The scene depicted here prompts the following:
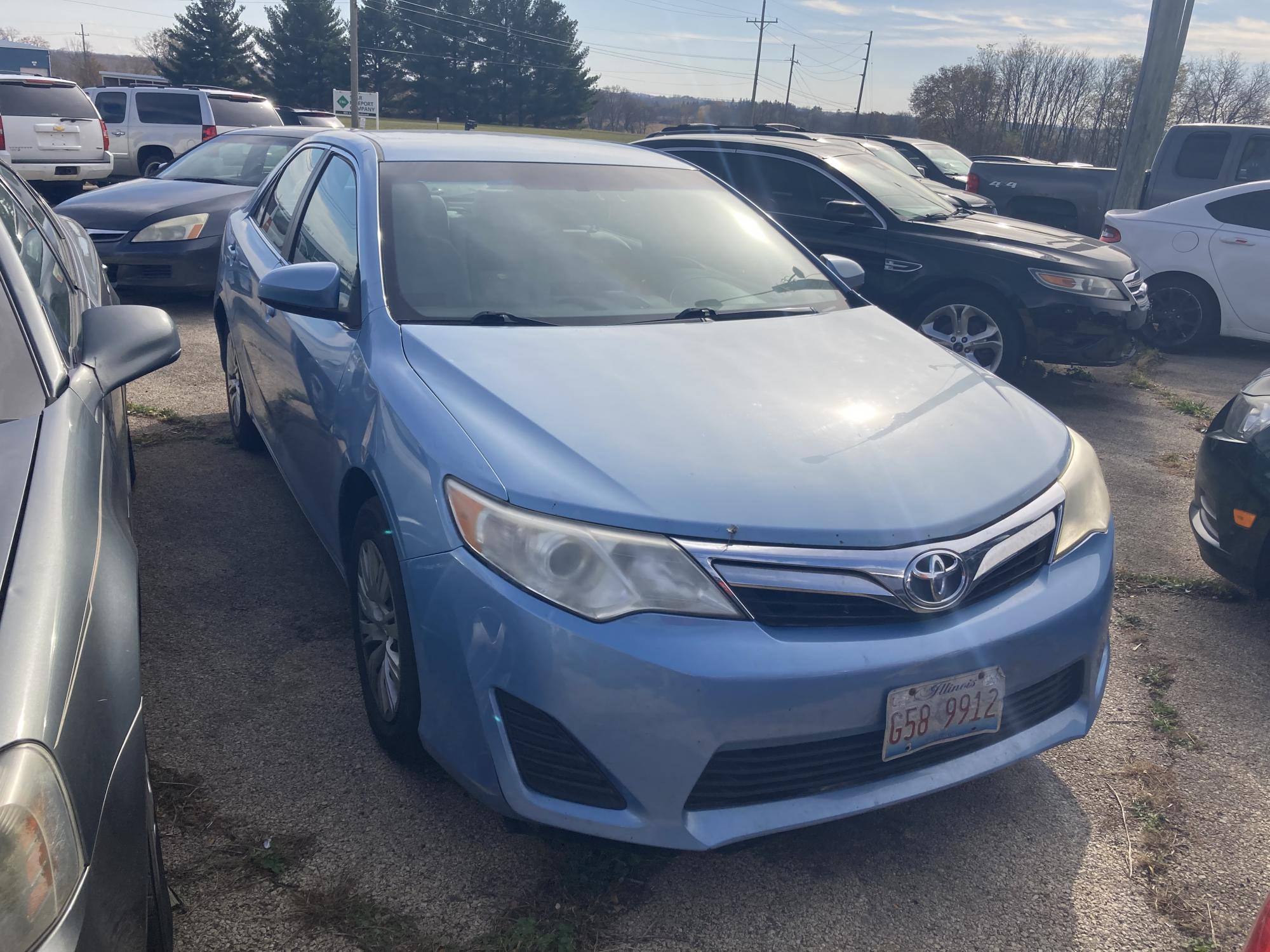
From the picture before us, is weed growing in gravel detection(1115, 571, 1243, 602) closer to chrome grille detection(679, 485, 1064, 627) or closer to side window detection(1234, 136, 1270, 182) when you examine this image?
chrome grille detection(679, 485, 1064, 627)

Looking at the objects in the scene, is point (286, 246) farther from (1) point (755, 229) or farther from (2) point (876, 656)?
(2) point (876, 656)

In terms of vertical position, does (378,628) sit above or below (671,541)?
below

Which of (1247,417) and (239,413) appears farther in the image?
(239,413)

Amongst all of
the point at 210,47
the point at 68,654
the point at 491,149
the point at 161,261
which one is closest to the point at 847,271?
the point at 491,149

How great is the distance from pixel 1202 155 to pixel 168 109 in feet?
53.4

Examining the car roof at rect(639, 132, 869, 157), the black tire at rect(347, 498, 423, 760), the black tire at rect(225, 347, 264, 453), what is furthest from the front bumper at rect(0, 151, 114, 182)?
the black tire at rect(347, 498, 423, 760)

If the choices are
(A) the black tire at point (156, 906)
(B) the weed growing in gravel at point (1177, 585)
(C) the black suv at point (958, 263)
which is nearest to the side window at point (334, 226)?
(A) the black tire at point (156, 906)

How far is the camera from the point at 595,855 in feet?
7.36

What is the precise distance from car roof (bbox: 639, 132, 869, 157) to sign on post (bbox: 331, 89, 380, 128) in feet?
56.3

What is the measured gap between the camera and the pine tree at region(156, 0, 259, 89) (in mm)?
52375

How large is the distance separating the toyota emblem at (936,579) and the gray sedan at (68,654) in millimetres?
1429

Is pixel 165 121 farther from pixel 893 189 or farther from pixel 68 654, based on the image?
pixel 68 654

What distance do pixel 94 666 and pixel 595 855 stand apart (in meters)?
1.19

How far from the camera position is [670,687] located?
71.9 inches
